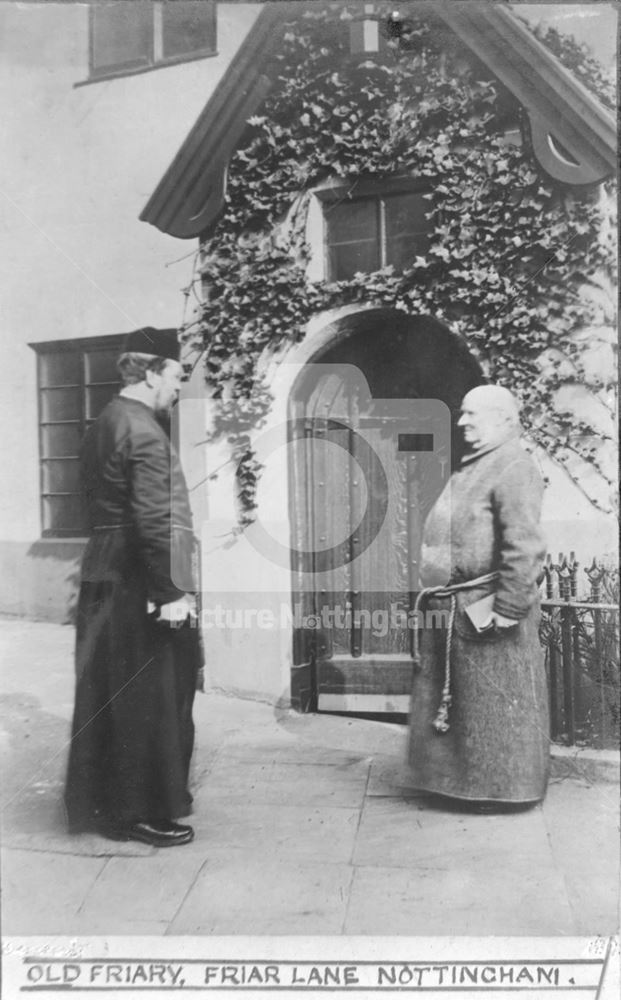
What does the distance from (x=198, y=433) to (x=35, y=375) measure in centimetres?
75

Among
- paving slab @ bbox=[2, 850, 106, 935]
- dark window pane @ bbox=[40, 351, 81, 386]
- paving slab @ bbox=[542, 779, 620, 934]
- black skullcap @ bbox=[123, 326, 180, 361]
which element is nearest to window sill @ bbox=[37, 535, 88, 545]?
dark window pane @ bbox=[40, 351, 81, 386]

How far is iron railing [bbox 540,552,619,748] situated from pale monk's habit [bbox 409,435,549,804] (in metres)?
0.08

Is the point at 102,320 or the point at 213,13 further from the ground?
the point at 213,13

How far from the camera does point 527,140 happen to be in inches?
117

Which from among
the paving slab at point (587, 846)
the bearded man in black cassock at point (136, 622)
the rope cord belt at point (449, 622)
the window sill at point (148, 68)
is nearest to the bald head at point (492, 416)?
the rope cord belt at point (449, 622)

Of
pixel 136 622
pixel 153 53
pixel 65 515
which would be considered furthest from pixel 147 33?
pixel 136 622

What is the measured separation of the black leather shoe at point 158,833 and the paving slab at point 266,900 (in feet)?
0.49

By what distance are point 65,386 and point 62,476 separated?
378mm

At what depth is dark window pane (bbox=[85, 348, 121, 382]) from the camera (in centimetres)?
309

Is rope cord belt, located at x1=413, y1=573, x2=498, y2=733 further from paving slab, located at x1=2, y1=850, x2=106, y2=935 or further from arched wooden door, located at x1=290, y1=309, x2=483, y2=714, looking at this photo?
paving slab, located at x1=2, y1=850, x2=106, y2=935

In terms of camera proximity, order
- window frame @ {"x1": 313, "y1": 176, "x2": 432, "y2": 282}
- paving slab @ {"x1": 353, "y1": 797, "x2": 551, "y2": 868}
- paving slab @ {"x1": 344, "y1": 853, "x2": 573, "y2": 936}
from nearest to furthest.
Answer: paving slab @ {"x1": 344, "y1": 853, "x2": 573, "y2": 936} → paving slab @ {"x1": 353, "y1": 797, "x2": 551, "y2": 868} → window frame @ {"x1": 313, "y1": 176, "x2": 432, "y2": 282}

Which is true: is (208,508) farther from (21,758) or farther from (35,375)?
(21,758)

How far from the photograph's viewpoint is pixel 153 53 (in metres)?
3.05

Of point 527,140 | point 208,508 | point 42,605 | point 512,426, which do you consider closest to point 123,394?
point 208,508
